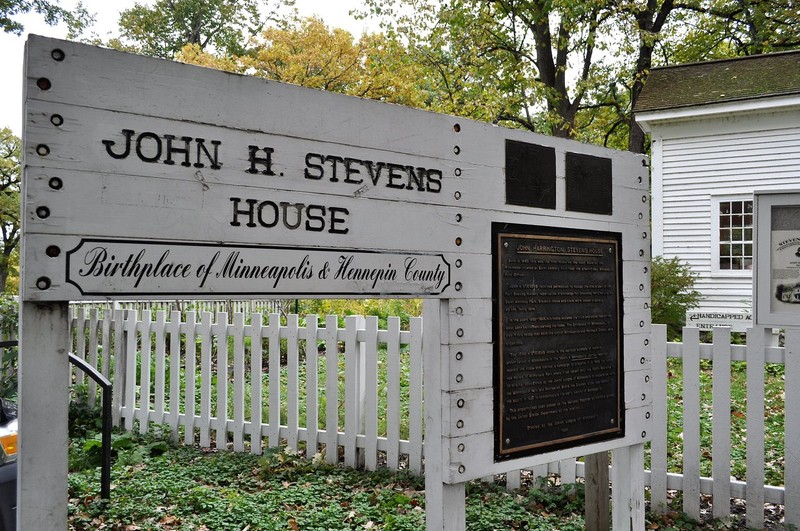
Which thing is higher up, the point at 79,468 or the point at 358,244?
the point at 358,244

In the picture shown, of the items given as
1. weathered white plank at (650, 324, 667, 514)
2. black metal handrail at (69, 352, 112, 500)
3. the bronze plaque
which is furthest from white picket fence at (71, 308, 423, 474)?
the bronze plaque

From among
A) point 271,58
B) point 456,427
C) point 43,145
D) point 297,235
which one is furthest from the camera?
point 271,58

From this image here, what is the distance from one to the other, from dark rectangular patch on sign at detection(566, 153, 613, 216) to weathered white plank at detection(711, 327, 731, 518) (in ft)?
6.35

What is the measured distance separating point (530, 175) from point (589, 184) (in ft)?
1.36

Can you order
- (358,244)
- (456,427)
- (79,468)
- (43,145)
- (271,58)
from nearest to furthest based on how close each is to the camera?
(43,145), (358,244), (456,427), (79,468), (271,58)

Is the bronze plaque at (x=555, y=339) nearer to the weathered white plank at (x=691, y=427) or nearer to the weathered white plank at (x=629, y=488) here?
the weathered white plank at (x=629, y=488)

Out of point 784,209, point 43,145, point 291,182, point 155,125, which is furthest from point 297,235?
point 784,209

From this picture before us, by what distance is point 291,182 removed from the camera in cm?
229

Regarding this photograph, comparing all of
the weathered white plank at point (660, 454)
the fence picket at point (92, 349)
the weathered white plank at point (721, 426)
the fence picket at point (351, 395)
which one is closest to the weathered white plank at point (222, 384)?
the fence picket at point (351, 395)

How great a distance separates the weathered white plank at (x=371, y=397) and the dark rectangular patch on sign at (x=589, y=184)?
102 inches

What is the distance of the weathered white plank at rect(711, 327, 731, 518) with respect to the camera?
450 centimetres

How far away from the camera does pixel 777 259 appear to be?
6637 millimetres

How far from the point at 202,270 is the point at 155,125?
47 cm

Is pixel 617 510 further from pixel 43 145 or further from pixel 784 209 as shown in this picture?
pixel 784 209
